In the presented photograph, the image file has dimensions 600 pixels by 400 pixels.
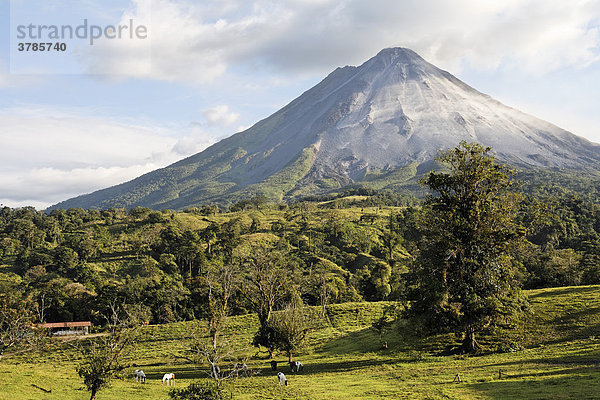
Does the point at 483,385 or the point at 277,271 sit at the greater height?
the point at 277,271

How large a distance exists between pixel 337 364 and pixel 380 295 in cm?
5466

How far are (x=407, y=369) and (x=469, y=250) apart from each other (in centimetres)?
1196

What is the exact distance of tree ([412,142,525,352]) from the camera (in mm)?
36094

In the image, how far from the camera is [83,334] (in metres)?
74.9

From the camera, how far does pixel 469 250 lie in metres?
37.5

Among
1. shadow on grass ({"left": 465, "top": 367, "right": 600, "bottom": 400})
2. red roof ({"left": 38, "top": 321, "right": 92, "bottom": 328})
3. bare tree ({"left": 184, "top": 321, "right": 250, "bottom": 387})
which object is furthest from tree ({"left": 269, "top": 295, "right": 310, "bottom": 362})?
red roof ({"left": 38, "top": 321, "right": 92, "bottom": 328})

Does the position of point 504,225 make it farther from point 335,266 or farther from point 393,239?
point 393,239

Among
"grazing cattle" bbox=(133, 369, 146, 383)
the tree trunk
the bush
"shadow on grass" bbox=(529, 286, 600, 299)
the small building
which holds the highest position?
"shadow on grass" bbox=(529, 286, 600, 299)

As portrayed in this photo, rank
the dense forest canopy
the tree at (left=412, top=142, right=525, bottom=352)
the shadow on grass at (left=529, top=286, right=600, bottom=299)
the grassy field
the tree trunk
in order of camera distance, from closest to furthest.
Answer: the grassy field
the tree at (left=412, top=142, right=525, bottom=352)
the tree trunk
the shadow on grass at (left=529, top=286, right=600, bottom=299)
the dense forest canopy

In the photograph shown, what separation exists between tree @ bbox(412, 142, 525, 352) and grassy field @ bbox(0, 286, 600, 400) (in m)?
3.79

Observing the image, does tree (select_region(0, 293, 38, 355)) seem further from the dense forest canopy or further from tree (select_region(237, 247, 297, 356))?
tree (select_region(237, 247, 297, 356))

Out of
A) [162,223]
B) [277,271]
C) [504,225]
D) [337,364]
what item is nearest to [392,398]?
[337,364]

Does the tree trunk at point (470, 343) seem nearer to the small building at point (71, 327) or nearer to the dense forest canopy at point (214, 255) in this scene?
the dense forest canopy at point (214, 255)

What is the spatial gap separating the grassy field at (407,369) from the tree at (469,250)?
379 cm
